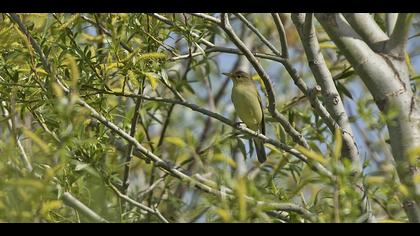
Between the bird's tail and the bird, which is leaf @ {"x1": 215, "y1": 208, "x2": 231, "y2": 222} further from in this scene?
the bird

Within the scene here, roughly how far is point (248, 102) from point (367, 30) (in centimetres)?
192

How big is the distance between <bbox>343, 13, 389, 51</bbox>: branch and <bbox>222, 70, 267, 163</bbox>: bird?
1.54 m

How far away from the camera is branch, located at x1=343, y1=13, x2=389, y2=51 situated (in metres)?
4.43

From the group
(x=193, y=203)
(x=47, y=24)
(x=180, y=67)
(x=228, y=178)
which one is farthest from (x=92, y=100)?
(x=180, y=67)

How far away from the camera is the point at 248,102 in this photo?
6.25 meters

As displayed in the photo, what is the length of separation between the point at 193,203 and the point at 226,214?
973mm

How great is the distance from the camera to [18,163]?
7.56 ft

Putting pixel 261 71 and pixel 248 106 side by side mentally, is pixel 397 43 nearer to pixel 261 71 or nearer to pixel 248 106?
pixel 261 71

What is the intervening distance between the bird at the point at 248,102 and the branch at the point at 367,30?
1.54m

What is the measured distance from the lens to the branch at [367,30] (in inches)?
174

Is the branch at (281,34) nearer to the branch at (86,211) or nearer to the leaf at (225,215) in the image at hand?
the branch at (86,211)

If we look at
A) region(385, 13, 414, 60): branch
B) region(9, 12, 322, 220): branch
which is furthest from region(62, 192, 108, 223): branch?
region(385, 13, 414, 60): branch

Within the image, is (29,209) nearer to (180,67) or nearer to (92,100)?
(92,100)
